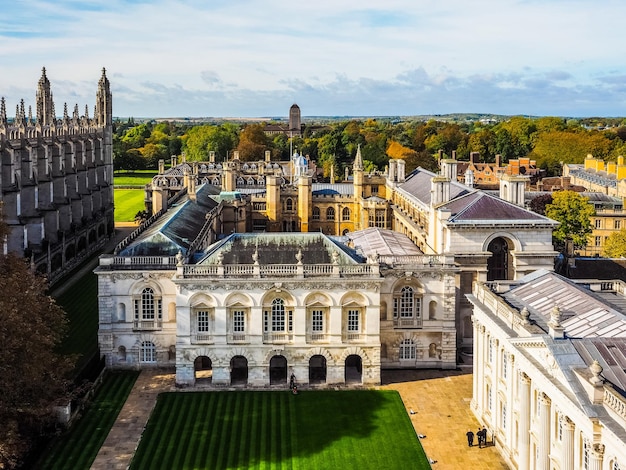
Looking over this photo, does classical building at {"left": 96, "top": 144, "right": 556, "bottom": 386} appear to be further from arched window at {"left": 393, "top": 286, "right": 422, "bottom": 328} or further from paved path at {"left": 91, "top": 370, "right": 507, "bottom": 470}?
paved path at {"left": 91, "top": 370, "right": 507, "bottom": 470}

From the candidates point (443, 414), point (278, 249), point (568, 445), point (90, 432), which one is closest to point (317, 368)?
point (278, 249)

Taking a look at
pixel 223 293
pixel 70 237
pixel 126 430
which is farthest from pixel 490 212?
pixel 70 237

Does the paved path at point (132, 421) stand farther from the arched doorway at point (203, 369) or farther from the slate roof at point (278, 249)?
the slate roof at point (278, 249)

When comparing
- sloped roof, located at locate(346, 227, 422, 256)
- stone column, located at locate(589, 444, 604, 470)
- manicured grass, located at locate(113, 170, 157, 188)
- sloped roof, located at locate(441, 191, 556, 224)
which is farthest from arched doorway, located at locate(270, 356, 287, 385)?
manicured grass, located at locate(113, 170, 157, 188)

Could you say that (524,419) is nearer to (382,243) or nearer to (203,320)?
(203,320)

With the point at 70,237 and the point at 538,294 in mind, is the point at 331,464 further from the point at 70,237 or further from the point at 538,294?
the point at 70,237

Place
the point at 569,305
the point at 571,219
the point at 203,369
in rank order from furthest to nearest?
the point at 571,219 → the point at 203,369 → the point at 569,305
